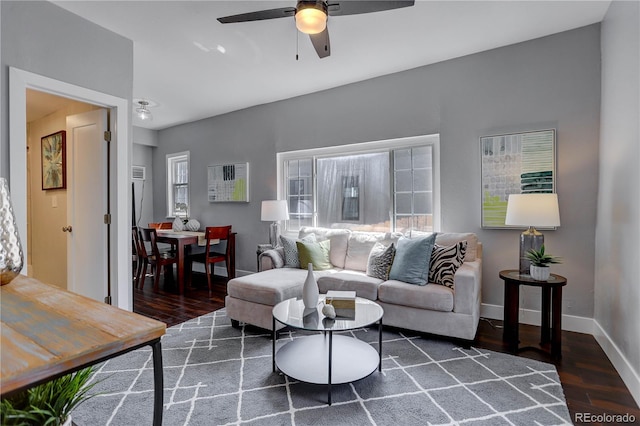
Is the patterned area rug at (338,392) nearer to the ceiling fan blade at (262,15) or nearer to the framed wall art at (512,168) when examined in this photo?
the framed wall art at (512,168)

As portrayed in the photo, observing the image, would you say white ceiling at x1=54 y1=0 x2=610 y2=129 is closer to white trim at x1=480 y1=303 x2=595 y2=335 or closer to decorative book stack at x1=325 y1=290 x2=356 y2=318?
decorative book stack at x1=325 y1=290 x2=356 y2=318

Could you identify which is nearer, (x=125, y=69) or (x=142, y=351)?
(x=142, y=351)

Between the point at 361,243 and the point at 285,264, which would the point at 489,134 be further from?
the point at 285,264

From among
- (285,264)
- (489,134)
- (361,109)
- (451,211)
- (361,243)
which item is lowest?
(285,264)

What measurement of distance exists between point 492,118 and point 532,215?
122cm

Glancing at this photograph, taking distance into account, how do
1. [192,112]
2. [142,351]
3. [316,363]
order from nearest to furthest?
[316,363] → [142,351] → [192,112]

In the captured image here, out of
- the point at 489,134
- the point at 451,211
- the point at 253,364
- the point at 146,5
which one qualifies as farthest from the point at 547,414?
the point at 146,5

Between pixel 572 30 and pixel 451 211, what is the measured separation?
1.93 metres

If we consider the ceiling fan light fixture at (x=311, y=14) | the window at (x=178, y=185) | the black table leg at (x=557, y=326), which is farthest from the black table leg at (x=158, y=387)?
the window at (x=178, y=185)

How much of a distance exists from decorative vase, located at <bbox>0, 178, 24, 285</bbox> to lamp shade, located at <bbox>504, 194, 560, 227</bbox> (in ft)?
10.1

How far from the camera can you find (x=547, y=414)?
1892 millimetres

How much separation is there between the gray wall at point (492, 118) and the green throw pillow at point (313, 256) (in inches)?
55.2

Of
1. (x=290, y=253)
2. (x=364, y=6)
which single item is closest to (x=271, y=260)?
(x=290, y=253)

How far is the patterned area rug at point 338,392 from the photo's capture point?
188cm
